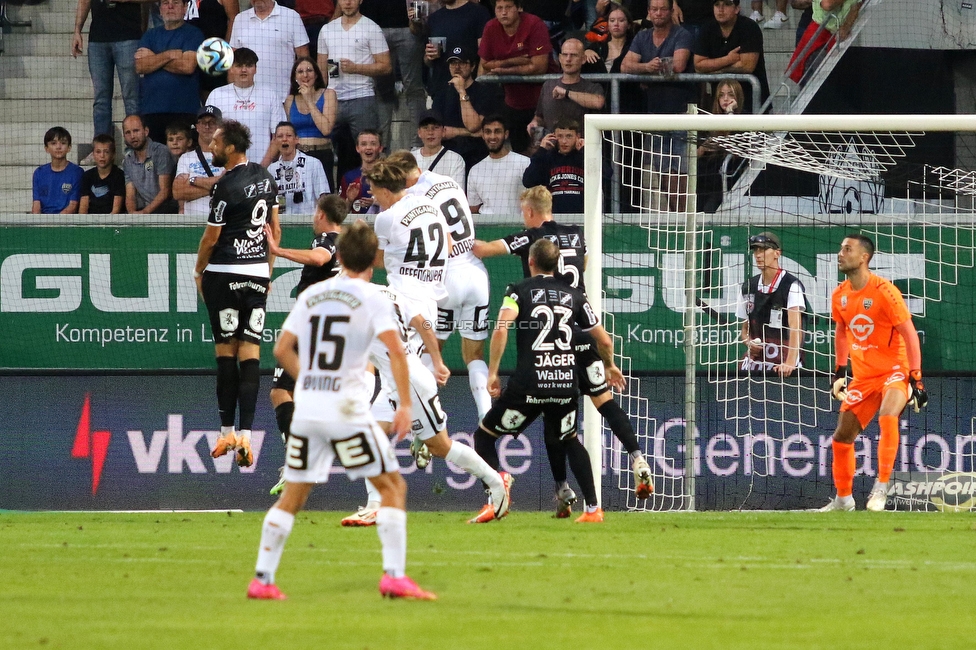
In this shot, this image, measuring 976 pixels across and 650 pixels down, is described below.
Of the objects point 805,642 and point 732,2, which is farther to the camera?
point 732,2

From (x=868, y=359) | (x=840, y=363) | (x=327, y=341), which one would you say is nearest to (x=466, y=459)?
(x=327, y=341)

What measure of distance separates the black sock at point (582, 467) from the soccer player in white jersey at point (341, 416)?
12.3 ft

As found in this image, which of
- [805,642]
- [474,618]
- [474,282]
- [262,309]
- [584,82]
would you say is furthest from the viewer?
[584,82]

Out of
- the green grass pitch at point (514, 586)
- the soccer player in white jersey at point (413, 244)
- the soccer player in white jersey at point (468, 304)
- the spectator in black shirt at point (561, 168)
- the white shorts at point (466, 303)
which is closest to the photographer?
the green grass pitch at point (514, 586)

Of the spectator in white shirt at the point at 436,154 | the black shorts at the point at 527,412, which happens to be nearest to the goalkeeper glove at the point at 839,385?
the black shorts at the point at 527,412

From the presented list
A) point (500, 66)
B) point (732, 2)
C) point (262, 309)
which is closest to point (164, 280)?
point (262, 309)

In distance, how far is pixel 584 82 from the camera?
13664 millimetres

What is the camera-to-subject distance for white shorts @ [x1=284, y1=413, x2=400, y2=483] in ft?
19.0

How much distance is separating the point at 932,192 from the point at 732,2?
312 centimetres

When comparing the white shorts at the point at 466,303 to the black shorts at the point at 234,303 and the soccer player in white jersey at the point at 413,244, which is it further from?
the black shorts at the point at 234,303

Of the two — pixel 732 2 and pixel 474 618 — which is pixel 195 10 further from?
pixel 474 618

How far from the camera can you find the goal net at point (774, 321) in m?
12.2

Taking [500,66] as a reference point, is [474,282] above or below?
below

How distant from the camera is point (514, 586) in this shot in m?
6.31
